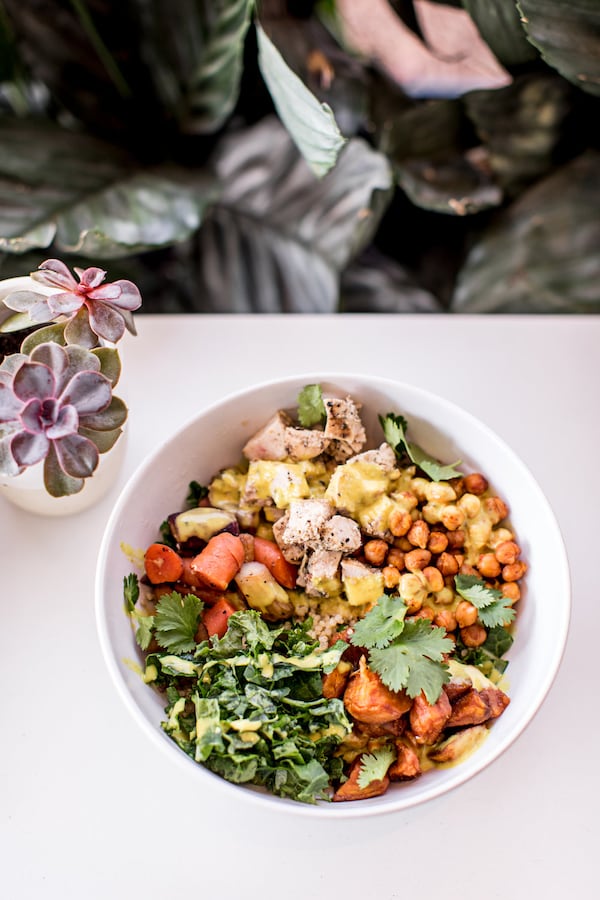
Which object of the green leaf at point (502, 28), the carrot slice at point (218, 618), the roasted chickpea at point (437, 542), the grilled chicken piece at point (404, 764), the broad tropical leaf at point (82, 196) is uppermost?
the green leaf at point (502, 28)

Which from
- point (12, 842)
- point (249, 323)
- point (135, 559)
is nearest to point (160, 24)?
point (249, 323)

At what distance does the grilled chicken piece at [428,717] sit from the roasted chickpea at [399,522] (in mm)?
215

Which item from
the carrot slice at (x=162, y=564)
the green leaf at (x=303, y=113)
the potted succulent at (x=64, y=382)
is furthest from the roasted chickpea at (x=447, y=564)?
the green leaf at (x=303, y=113)

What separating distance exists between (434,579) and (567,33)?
0.81 meters

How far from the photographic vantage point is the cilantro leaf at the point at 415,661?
0.96 metres

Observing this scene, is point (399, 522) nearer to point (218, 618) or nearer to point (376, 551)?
point (376, 551)

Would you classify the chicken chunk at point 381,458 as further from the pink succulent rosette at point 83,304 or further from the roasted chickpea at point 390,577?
the pink succulent rosette at point 83,304

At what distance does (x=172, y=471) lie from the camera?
3.67 ft

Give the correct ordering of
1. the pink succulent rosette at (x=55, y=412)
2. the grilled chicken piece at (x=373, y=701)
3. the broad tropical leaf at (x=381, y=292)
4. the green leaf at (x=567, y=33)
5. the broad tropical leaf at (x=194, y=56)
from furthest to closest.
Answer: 1. the broad tropical leaf at (x=381, y=292)
2. the broad tropical leaf at (x=194, y=56)
3. the green leaf at (x=567, y=33)
4. the grilled chicken piece at (x=373, y=701)
5. the pink succulent rosette at (x=55, y=412)

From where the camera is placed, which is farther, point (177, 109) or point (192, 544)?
point (177, 109)

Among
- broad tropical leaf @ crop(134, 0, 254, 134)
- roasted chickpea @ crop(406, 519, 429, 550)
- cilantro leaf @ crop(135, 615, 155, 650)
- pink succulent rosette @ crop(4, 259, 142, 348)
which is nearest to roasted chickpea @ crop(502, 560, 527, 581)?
roasted chickpea @ crop(406, 519, 429, 550)

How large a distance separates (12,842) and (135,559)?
0.40 m

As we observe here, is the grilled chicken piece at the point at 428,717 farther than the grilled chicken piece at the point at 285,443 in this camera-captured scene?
No

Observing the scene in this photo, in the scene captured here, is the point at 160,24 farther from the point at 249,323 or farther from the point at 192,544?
the point at 192,544
